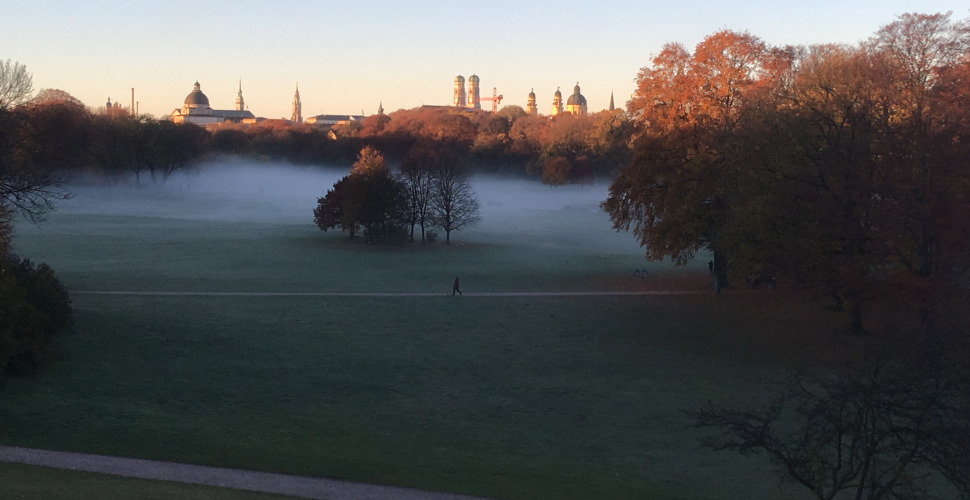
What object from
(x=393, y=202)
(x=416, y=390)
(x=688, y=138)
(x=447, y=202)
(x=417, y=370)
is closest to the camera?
(x=416, y=390)

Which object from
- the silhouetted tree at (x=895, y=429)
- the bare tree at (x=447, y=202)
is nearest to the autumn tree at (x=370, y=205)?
the bare tree at (x=447, y=202)

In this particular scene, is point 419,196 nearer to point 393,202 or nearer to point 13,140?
point 393,202

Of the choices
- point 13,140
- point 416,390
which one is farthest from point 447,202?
point 416,390

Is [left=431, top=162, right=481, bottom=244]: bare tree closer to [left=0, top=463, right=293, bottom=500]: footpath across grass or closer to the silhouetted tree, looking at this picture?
[left=0, top=463, right=293, bottom=500]: footpath across grass

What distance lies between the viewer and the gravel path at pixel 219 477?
1298 centimetres

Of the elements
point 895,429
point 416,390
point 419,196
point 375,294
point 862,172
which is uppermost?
point 862,172

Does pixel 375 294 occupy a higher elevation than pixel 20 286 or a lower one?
lower

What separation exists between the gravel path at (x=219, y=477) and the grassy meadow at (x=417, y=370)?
427 millimetres

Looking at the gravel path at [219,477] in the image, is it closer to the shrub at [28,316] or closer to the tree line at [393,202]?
the shrub at [28,316]

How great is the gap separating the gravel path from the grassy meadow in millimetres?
427

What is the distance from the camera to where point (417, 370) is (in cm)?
2216

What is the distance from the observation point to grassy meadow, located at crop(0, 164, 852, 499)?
15047 millimetres

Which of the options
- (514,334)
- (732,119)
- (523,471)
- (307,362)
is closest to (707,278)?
(732,119)

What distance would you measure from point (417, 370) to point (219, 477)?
896 cm
